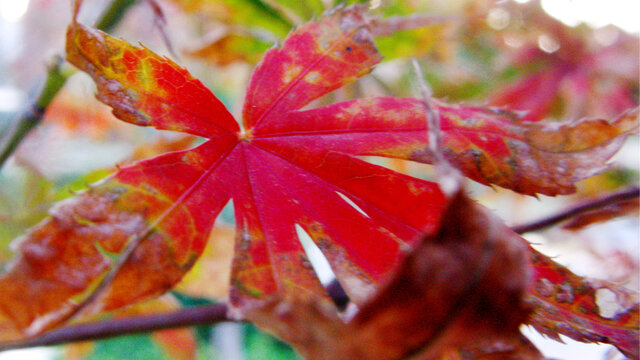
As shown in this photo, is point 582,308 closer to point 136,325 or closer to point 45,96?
point 136,325

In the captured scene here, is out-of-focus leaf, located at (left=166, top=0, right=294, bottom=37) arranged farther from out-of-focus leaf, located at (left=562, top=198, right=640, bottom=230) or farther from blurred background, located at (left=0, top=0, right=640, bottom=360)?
out-of-focus leaf, located at (left=562, top=198, right=640, bottom=230)

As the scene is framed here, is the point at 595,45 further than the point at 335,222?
Yes

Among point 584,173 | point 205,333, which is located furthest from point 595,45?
point 205,333

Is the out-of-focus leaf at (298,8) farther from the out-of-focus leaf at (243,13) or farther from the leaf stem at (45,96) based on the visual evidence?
the leaf stem at (45,96)

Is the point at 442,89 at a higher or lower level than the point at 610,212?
higher

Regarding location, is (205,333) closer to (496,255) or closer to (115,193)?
(115,193)

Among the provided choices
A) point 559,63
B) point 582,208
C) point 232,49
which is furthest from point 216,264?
point 559,63

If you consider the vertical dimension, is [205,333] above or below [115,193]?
below
